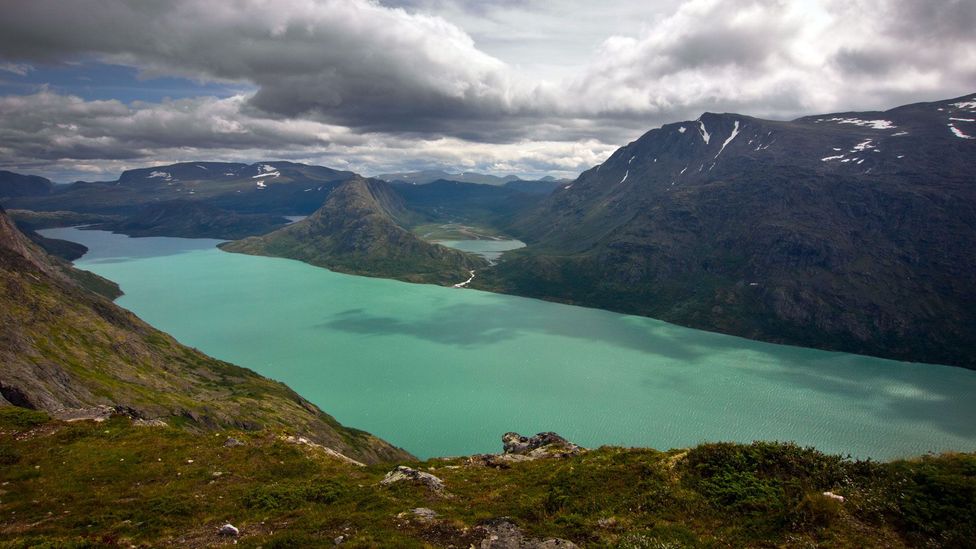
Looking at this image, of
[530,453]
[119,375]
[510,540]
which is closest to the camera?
[510,540]

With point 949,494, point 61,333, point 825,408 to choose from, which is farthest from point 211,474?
point 825,408

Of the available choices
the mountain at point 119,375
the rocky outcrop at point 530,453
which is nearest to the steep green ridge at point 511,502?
the rocky outcrop at point 530,453

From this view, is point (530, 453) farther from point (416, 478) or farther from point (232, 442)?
point (232, 442)

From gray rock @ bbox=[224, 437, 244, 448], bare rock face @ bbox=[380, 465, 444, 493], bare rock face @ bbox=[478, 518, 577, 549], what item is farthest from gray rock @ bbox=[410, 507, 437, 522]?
gray rock @ bbox=[224, 437, 244, 448]

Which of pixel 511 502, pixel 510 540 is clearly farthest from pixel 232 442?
pixel 510 540

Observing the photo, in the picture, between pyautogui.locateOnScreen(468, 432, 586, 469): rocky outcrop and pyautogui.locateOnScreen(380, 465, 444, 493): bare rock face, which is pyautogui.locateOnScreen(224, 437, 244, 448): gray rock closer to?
pyautogui.locateOnScreen(380, 465, 444, 493): bare rock face

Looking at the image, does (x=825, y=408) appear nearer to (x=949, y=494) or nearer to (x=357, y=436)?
(x=357, y=436)

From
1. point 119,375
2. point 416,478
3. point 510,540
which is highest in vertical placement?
point 510,540

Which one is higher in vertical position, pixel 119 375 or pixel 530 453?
pixel 530 453
